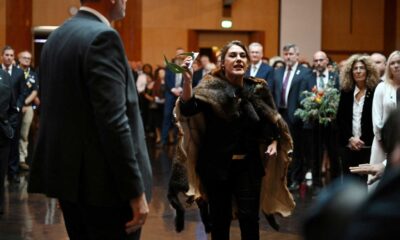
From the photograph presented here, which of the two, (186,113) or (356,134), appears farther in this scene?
(356,134)

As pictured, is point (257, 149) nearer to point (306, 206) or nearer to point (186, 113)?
point (186, 113)

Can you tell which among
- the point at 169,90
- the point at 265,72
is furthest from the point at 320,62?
the point at 169,90

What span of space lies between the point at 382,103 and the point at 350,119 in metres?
1.25

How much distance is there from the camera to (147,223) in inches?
357

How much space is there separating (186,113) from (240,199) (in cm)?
77

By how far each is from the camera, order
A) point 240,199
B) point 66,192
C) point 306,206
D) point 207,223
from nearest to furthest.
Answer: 1. point 66,192
2. point 240,199
3. point 207,223
4. point 306,206

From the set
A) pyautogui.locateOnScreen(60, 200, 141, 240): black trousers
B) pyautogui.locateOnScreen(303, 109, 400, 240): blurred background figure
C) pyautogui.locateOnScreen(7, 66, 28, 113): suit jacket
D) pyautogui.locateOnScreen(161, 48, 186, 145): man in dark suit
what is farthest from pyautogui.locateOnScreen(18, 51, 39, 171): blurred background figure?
pyautogui.locateOnScreen(303, 109, 400, 240): blurred background figure

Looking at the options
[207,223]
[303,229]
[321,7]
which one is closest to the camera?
[303,229]

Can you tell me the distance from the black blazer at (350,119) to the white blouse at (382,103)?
2.15 ft

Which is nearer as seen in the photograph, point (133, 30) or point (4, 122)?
point (4, 122)

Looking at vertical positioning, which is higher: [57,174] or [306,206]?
[57,174]

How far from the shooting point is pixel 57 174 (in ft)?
12.8

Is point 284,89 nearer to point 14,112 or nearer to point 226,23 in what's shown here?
point 14,112

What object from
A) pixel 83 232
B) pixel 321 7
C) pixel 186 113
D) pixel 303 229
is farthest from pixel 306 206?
pixel 321 7
